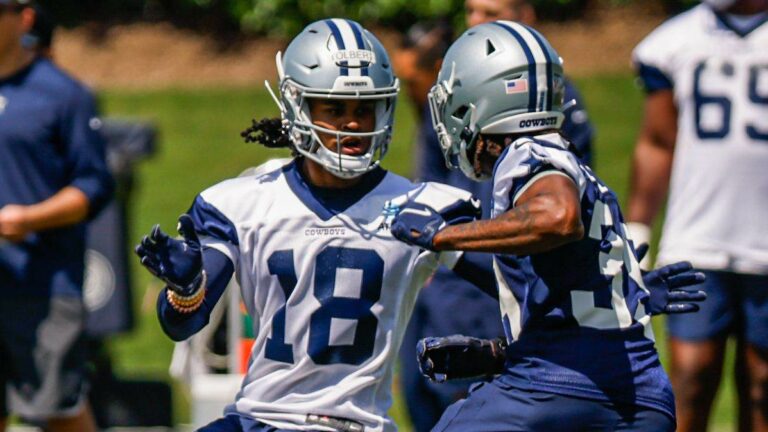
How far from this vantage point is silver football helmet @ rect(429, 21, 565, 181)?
14.4 feet

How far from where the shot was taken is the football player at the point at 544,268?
4.16 metres

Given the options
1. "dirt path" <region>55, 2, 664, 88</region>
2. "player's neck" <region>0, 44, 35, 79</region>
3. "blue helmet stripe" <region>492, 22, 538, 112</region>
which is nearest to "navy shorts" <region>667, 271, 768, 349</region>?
"blue helmet stripe" <region>492, 22, 538, 112</region>

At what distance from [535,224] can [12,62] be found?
3.13 m

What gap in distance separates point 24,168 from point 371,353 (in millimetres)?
2396

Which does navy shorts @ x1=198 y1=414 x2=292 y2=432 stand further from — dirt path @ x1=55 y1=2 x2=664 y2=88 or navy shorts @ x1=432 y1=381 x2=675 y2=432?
dirt path @ x1=55 y1=2 x2=664 y2=88

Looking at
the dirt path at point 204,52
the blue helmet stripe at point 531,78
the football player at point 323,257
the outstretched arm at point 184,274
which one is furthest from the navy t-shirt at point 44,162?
the dirt path at point 204,52

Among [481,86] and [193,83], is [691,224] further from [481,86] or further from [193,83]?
[193,83]

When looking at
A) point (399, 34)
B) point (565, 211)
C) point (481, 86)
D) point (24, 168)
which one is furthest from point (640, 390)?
point (399, 34)

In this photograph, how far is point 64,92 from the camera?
257 inches

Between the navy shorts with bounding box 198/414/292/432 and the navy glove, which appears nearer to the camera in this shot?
the navy glove

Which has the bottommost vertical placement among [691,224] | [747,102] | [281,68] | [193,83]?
[193,83]

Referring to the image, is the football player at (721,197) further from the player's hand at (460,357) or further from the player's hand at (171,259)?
the player's hand at (171,259)

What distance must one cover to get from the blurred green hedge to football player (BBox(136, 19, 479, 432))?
34.4 feet

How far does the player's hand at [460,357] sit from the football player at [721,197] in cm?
166
